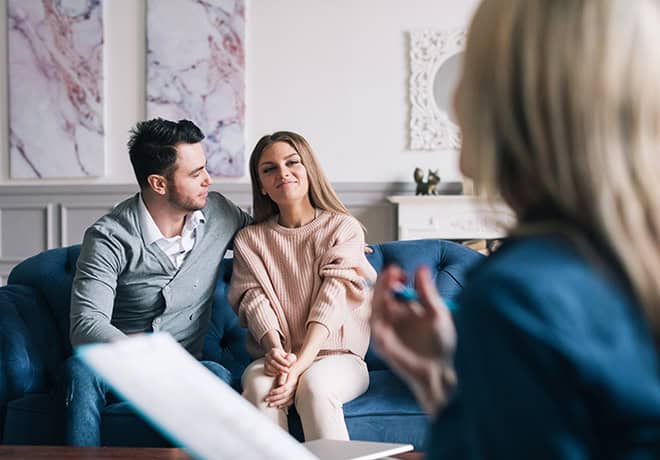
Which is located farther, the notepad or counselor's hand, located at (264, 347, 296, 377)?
counselor's hand, located at (264, 347, 296, 377)

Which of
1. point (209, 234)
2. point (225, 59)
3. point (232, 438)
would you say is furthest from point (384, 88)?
point (232, 438)

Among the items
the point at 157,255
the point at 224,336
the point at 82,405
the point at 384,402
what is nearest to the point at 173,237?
the point at 157,255

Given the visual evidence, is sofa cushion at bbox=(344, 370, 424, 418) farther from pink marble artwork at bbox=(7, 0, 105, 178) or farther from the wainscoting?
pink marble artwork at bbox=(7, 0, 105, 178)

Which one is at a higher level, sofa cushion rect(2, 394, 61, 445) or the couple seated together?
the couple seated together

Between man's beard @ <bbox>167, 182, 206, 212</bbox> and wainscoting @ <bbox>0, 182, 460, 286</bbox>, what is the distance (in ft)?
8.01

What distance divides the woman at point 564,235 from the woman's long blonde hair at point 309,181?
1.97 metres

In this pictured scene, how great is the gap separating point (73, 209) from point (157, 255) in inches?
114

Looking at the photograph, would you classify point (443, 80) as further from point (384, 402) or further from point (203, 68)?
point (384, 402)

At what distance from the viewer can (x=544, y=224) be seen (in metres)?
0.61

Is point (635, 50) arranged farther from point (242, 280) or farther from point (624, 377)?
point (242, 280)

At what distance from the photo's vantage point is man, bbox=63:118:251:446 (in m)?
2.33

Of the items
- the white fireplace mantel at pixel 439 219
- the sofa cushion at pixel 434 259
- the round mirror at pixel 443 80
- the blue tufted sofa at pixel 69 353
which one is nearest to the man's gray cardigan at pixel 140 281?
the blue tufted sofa at pixel 69 353

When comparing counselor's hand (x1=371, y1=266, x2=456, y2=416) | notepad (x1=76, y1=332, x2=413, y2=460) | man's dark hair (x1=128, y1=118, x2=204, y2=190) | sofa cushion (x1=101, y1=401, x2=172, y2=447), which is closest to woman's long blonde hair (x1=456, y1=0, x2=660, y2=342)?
counselor's hand (x1=371, y1=266, x2=456, y2=416)

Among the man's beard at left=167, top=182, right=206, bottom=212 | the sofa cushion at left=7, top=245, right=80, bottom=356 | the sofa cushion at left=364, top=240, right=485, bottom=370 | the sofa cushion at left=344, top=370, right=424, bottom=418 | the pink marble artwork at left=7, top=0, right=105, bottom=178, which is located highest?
the pink marble artwork at left=7, top=0, right=105, bottom=178
